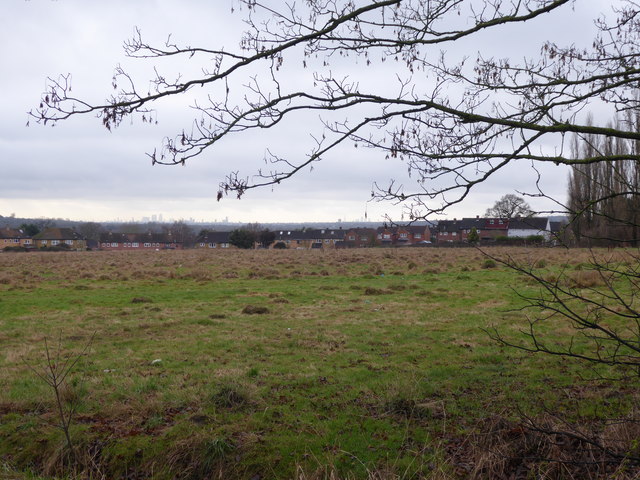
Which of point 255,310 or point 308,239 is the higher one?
point 308,239

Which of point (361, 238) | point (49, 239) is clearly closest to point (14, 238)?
point (49, 239)

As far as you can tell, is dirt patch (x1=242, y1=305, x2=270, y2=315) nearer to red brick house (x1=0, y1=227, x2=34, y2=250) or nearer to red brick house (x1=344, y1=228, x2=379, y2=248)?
red brick house (x1=344, y1=228, x2=379, y2=248)

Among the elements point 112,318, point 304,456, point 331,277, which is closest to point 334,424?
point 304,456

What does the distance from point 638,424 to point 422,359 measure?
3.85 metres

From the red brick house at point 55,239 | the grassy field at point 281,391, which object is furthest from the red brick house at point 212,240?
the grassy field at point 281,391

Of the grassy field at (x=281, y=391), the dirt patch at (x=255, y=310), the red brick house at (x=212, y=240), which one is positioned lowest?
the grassy field at (x=281, y=391)

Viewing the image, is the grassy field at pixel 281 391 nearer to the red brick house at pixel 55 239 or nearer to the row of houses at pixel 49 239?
the row of houses at pixel 49 239

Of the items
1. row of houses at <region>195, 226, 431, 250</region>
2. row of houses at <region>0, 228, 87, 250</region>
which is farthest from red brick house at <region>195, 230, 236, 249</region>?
row of houses at <region>0, 228, 87, 250</region>

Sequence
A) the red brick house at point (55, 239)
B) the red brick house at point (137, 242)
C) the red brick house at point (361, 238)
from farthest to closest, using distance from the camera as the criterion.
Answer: the red brick house at point (137, 242), the red brick house at point (55, 239), the red brick house at point (361, 238)

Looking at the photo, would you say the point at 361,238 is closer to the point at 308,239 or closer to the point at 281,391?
the point at 308,239

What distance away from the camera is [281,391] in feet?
21.1

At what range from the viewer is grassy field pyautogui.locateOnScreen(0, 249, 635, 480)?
474 centimetres

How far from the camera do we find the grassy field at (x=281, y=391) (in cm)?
474

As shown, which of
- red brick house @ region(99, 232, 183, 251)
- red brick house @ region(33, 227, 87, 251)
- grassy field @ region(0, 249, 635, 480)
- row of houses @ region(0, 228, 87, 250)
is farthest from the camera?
red brick house @ region(99, 232, 183, 251)
